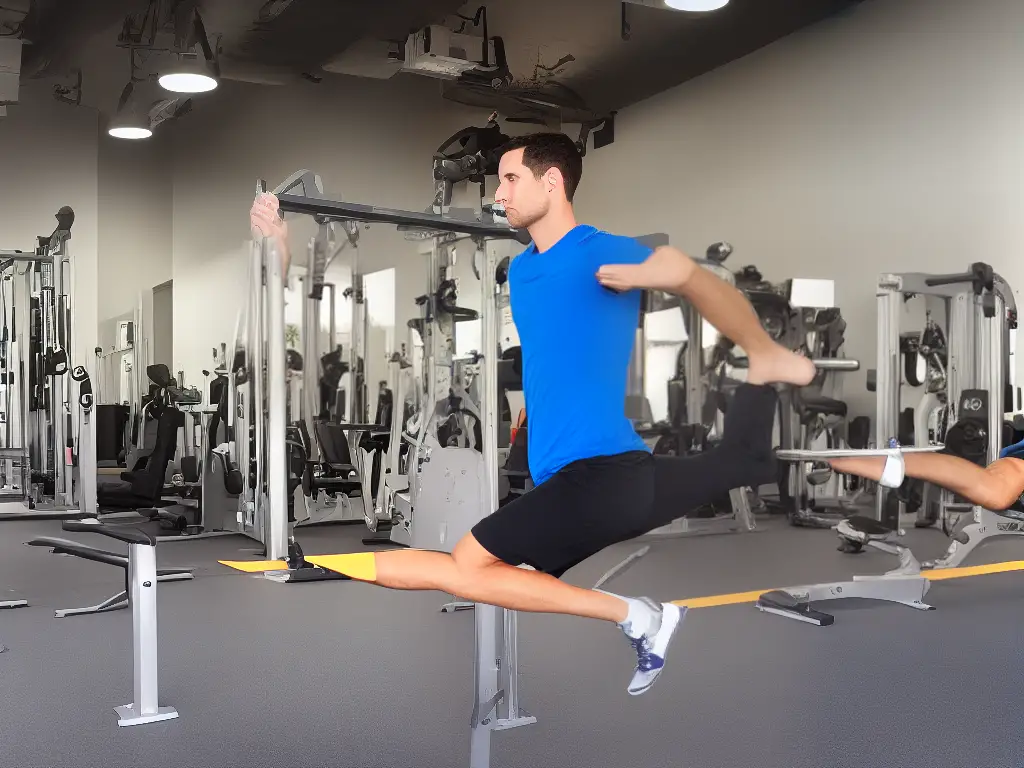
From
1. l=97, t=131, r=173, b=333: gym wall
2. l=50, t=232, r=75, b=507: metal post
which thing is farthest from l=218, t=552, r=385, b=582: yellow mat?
l=50, t=232, r=75, b=507: metal post

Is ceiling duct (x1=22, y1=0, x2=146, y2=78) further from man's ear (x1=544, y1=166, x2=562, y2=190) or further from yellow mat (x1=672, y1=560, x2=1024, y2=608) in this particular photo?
man's ear (x1=544, y1=166, x2=562, y2=190)

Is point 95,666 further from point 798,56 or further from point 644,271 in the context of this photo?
point 798,56

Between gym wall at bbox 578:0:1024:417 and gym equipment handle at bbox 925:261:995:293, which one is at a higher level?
gym wall at bbox 578:0:1024:417

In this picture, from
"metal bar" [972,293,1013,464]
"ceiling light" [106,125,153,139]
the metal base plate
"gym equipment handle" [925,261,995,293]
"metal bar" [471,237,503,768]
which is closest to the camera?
"metal bar" [471,237,503,768]

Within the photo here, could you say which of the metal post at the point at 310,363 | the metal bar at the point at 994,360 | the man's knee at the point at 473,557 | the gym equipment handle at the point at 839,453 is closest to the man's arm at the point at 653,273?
the gym equipment handle at the point at 839,453

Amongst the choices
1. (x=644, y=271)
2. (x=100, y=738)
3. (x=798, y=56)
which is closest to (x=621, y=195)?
(x=644, y=271)

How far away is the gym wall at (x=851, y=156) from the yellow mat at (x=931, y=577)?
1.24 metres

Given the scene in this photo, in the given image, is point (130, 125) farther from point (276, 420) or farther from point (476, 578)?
point (476, 578)

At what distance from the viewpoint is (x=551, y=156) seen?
5.55ft

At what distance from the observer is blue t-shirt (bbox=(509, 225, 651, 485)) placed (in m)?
1.55

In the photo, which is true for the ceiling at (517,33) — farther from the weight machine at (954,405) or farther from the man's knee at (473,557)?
the man's knee at (473,557)

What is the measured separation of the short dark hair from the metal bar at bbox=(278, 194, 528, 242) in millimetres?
759

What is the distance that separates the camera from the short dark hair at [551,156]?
169 cm

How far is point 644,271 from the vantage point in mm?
1484
